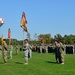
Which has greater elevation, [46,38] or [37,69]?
[46,38]

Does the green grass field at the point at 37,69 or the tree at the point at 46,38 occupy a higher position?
the tree at the point at 46,38

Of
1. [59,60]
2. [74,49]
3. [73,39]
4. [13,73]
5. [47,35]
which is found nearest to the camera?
[13,73]

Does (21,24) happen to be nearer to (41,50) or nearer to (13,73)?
(13,73)

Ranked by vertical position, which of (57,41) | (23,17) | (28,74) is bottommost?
(28,74)

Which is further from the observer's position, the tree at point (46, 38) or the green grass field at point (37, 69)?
the tree at point (46, 38)

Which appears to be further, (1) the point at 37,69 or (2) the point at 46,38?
(2) the point at 46,38

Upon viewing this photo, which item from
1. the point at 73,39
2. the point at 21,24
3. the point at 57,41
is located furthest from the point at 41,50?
the point at 73,39

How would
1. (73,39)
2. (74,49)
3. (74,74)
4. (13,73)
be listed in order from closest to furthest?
(74,74), (13,73), (74,49), (73,39)

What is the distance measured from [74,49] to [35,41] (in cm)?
7414

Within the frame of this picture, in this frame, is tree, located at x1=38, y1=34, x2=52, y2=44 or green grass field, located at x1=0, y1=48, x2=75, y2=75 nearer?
green grass field, located at x1=0, y1=48, x2=75, y2=75

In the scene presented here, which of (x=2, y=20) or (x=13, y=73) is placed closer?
(x=13, y=73)

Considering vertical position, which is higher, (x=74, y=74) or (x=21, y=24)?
(x=21, y=24)

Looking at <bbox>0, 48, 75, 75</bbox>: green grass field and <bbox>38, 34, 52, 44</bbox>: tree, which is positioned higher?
<bbox>38, 34, 52, 44</bbox>: tree

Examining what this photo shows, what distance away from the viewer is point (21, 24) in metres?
28.3
